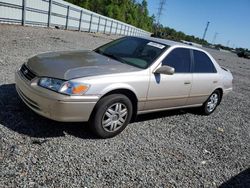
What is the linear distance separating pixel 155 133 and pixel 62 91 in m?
1.99

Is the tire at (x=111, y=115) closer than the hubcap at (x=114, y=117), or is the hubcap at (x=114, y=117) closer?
the tire at (x=111, y=115)

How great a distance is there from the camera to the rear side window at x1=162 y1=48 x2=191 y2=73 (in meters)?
4.77

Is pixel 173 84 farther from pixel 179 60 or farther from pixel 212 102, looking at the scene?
pixel 212 102

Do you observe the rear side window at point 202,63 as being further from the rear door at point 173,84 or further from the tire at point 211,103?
the tire at point 211,103

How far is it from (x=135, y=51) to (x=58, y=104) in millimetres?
2015

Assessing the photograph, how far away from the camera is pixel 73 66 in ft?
12.7

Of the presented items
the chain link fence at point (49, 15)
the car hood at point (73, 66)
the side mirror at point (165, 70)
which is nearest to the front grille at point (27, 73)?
the car hood at point (73, 66)

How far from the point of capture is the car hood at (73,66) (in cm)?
366

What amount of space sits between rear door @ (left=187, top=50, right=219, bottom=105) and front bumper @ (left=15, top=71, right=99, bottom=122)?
255cm

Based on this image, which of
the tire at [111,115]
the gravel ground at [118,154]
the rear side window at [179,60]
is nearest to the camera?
the gravel ground at [118,154]

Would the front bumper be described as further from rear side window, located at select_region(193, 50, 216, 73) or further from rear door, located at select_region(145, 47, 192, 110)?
rear side window, located at select_region(193, 50, 216, 73)

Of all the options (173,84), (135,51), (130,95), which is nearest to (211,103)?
(173,84)

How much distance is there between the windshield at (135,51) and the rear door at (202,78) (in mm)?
1029

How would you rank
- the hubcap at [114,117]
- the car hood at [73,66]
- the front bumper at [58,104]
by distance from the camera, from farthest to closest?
the hubcap at [114,117] → the car hood at [73,66] → the front bumper at [58,104]
